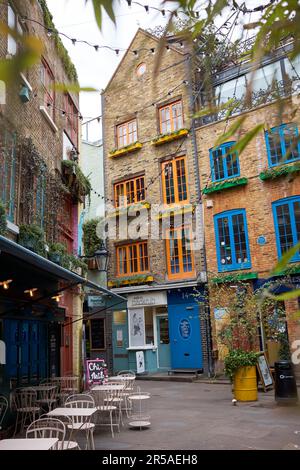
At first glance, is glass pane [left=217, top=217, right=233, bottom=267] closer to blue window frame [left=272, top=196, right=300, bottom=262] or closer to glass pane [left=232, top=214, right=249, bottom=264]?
glass pane [left=232, top=214, right=249, bottom=264]

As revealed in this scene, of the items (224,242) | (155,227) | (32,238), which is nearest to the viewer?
(32,238)

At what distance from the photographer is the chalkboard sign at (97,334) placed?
21.7 meters

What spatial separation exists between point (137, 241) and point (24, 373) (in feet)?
37.5

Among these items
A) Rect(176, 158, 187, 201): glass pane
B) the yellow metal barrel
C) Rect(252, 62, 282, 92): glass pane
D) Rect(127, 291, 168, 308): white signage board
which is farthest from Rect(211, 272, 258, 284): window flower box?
Rect(252, 62, 282, 92): glass pane

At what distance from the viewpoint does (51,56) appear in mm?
12508

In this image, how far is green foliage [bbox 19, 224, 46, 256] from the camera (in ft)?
31.0

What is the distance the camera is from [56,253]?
10.9m

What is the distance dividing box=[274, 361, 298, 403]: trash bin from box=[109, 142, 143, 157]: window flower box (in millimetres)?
12954

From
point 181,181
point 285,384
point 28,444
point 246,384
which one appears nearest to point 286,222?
point 181,181

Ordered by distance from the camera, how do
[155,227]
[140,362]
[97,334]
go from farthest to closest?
[97,334], [155,227], [140,362]

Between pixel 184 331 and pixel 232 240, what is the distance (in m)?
4.33

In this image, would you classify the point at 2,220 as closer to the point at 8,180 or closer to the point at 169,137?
the point at 8,180
